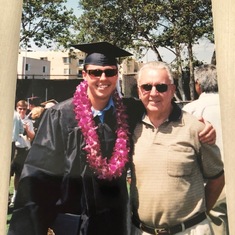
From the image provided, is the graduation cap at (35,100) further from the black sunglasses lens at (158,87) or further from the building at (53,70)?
the black sunglasses lens at (158,87)

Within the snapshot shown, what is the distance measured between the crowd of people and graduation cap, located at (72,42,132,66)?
28 millimetres

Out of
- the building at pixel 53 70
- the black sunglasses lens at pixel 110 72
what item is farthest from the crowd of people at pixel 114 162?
the building at pixel 53 70

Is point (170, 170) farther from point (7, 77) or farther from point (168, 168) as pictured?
point (7, 77)

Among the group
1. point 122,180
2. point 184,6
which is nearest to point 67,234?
point 122,180

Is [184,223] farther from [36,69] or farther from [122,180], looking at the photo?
[36,69]

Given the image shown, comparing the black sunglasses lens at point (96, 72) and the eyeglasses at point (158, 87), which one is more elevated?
the black sunglasses lens at point (96, 72)

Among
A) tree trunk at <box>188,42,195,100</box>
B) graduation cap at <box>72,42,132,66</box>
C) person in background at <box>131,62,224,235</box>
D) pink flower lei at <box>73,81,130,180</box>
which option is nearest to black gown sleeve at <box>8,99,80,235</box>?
pink flower lei at <box>73,81,130,180</box>

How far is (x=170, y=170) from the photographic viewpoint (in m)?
4.72

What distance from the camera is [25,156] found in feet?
16.5

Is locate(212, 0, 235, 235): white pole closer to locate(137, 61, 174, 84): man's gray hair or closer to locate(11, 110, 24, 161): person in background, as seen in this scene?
locate(137, 61, 174, 84): man's gray hair

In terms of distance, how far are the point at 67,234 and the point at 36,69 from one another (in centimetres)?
214

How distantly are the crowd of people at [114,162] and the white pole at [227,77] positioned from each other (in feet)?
0.46

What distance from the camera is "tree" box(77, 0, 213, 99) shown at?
17.9ft

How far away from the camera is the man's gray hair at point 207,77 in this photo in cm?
518
